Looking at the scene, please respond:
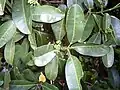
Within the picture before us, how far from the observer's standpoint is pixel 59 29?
79 cm

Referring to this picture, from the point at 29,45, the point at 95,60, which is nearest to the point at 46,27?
the point at 29,45

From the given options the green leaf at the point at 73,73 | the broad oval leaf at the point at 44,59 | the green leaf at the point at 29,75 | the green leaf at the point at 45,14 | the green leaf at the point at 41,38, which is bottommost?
the green leaf at the point at 29,75

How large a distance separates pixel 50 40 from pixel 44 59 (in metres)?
0.13

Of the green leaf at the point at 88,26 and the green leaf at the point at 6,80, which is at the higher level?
the green leaf at the point at 88,26

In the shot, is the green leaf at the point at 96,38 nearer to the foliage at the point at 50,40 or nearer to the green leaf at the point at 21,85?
the foliage at the point at 50,40

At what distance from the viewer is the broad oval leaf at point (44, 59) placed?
0.75 m

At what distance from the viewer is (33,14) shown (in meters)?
0.75

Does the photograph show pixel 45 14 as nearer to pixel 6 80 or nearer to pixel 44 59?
pixel 44 59

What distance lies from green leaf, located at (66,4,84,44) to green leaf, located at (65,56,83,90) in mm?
54

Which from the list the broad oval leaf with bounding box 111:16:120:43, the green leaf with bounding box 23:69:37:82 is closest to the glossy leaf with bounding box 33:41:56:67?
the green leaf with bounding box 23:69:37:82

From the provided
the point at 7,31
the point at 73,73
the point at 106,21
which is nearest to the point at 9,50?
the point at 7,31

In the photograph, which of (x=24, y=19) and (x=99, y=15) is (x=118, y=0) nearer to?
(x=99, y=15)

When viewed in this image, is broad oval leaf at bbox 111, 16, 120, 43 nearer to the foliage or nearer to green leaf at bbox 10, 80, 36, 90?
the foliage

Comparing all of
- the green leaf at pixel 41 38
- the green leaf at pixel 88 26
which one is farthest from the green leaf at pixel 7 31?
the green leaf at pixel 88 26
